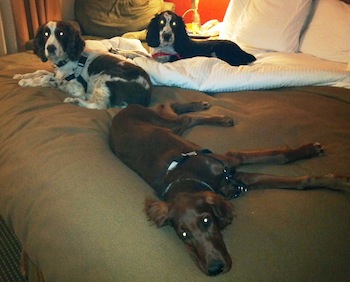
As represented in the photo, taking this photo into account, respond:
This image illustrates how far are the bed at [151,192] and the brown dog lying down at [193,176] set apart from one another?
0.13 feet

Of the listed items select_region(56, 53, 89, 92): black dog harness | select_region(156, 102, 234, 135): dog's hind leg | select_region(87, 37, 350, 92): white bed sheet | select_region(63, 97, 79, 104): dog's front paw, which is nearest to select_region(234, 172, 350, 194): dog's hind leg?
select_region(156, 102, 234, 135): dog's hind leg

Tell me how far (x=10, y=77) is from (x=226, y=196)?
1728mm

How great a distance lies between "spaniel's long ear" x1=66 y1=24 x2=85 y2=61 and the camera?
2465 mm

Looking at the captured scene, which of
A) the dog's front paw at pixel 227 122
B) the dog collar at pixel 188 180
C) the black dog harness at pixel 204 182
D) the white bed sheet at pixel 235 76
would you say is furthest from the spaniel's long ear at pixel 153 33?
the dog collar at pixel 188 180

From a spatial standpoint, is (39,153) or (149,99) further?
(149,99)

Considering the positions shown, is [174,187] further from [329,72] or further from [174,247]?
[329,72]

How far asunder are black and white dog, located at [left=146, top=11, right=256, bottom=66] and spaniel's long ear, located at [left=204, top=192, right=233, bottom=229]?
183cm

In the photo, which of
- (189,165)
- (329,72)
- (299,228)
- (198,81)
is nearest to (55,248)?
(189,165)

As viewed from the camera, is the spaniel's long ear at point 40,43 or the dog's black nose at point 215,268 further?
the spaniel's long ear at point 40,43

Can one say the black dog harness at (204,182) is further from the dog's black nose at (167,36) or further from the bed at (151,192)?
the dog's black nose at (167,36)

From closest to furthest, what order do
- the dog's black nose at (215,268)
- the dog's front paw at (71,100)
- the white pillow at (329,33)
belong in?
the dog's black nose at (215,268) < the dog's front paw at (71,100) < the white pillow at (329,33)

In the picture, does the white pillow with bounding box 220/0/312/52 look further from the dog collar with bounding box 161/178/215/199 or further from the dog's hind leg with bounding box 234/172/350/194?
the dog collar with bounding box 161/178/215/199

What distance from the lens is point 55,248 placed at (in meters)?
1.25

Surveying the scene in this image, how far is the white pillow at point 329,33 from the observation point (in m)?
2.71
